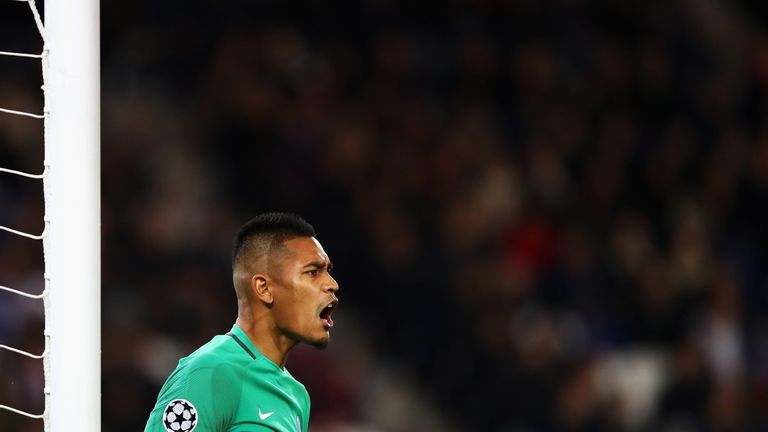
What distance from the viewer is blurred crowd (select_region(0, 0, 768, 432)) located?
6.58m

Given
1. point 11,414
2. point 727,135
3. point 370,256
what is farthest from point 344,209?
point 727,135

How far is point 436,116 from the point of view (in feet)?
26.2

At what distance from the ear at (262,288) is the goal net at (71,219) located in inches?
15.9

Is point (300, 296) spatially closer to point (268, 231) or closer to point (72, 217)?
point (268, 231)

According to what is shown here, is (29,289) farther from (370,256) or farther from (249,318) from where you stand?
(249,318)

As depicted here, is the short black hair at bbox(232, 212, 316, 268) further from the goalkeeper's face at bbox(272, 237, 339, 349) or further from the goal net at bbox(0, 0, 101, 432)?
the goal net at bbox(0, 0, 101, 432)

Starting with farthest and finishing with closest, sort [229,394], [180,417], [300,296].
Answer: [300,296] → [229,394] → [180,417]

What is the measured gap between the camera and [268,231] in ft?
10.6

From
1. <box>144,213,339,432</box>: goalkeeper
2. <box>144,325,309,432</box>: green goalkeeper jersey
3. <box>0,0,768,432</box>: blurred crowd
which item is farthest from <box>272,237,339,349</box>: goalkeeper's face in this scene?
<box>0,0,768,432</box>: blurred crowd

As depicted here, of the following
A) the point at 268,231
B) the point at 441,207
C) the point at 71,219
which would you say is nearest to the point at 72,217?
the point at 71,219

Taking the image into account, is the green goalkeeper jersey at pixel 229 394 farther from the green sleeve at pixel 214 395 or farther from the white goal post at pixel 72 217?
the white goal post at pixel 72 217

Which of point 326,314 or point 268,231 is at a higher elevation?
point 268,231

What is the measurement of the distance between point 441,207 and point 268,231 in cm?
422

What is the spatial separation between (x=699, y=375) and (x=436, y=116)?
2236 millimetres
